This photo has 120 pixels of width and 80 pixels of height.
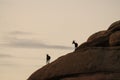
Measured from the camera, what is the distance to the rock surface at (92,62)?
41125 mm

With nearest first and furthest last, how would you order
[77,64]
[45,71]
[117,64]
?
[117,64] < [77,64] < [45,71]

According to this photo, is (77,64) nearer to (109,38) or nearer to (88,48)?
(88,48)

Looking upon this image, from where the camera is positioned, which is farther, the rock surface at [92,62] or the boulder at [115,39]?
the boulder at [115,39]

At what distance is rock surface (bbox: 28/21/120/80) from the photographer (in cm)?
4112

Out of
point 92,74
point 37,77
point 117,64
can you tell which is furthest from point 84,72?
point 37,77

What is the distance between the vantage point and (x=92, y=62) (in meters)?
42.3

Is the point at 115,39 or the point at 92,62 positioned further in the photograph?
the point at 115,39

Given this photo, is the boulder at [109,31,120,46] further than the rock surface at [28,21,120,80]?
Yes

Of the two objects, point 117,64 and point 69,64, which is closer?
point 117,64

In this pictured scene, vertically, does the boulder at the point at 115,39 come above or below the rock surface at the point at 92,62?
above

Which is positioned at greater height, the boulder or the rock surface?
the boulder

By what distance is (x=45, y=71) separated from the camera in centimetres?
4766

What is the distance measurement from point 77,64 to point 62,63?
245 cm

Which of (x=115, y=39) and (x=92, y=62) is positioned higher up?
(x=115, y=39)
